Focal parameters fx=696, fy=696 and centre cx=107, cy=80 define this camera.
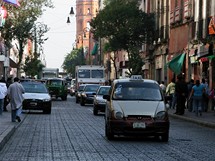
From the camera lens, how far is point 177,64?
47406 mm

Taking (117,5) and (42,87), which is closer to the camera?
(42,87)

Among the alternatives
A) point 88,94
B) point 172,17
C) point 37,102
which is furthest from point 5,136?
point 172,17

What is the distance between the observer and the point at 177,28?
166 ft

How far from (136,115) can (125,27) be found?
41884mm

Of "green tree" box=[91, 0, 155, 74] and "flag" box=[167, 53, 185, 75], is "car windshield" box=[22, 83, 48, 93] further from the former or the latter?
"green tree" box=[91, 0, 155, 74]

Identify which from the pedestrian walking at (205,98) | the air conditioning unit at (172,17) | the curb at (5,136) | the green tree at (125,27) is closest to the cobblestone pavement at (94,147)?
the curb at (5,136)

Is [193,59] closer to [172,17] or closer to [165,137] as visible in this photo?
[172,17]

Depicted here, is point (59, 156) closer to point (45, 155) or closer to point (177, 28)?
point (45, 155)

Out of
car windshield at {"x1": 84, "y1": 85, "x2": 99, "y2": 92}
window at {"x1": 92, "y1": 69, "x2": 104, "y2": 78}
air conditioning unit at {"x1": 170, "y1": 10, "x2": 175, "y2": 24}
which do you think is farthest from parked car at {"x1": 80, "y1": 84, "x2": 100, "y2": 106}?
window at {"x1": 92, "y1": 69, "x2": 104, "y2": 78}

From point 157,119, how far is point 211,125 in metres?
8.98

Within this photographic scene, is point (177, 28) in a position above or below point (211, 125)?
above

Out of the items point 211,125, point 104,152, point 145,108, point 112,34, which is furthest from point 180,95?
point 112,34

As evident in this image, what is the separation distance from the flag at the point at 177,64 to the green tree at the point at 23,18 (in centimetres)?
1783

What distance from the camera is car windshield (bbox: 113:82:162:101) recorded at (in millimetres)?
19359
